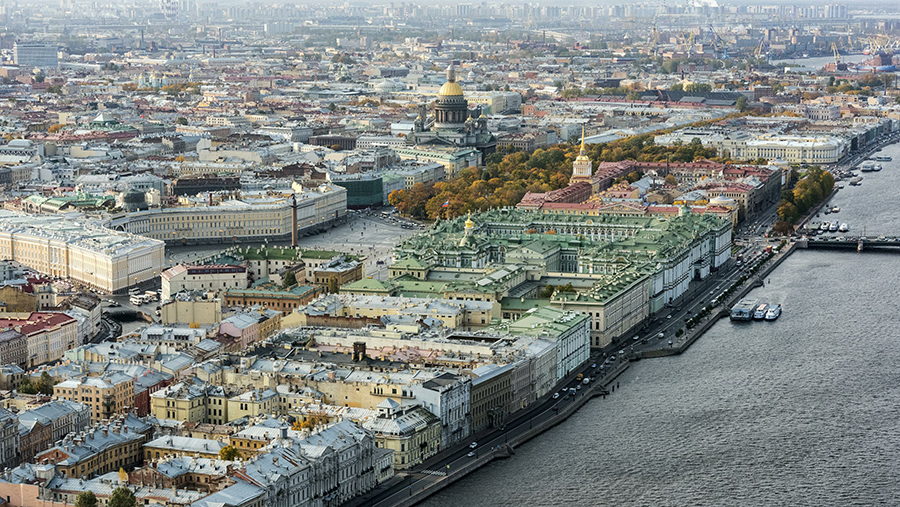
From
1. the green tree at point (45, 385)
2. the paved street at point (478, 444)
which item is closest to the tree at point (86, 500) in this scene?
the paved street at point (478, 444)

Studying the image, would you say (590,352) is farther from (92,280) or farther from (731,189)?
(731,189)

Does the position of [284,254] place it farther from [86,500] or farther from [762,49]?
[762,49]

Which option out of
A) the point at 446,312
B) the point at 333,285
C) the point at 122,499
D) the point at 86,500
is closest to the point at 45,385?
the point at 86,500

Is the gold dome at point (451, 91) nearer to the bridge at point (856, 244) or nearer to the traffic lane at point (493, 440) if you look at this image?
the bridge at point (856, 244)

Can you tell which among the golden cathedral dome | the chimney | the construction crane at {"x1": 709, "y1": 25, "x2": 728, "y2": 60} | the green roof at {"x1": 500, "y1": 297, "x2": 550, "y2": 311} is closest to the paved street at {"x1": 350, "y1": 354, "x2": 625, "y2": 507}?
the green roof at {"x1": 500, "y1": 297, "x2": 550, "y2": 311}

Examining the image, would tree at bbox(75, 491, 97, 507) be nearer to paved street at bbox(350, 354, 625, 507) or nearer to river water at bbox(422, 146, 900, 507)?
paved street at bbox(350, 354, 625, 507)
